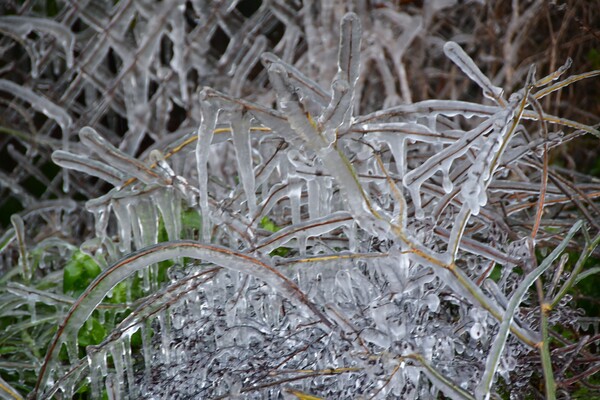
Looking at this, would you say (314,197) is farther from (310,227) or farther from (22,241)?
(22,241)

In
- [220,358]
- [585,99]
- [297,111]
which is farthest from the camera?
[585,99]

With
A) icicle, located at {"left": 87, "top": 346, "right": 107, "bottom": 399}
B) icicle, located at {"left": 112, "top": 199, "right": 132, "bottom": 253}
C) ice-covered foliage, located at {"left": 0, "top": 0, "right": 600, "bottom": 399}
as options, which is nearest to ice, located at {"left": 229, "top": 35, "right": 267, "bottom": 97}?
ice-covered foliage, located at {"left": 0, "top": 0, "right": 600, "bottom": 399}

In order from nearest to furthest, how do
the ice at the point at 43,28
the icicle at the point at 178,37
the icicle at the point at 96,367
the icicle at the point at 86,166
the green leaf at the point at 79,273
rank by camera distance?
the icicle at the point at 96,367 → the icicle at the point at 86,166 → the green leaf at the point at 79,273 → the ice at the point at 43,28 → the icicle at the point at 178,37

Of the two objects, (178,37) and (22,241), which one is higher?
(178,37)

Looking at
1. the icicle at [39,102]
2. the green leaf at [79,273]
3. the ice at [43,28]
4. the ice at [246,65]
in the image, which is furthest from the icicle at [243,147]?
the ice at [246,65]

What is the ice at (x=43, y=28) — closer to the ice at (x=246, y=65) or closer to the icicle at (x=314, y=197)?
the ice at (x=246, y=65)

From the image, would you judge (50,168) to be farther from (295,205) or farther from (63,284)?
(295,205)

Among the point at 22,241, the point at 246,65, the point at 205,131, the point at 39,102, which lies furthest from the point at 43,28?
the point at 205,131

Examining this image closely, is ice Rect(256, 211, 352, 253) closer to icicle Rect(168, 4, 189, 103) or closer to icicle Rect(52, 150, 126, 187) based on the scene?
icicle Rect(52, 150, 126, 187)

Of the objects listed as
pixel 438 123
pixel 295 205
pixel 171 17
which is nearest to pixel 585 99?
pixel 171 17
